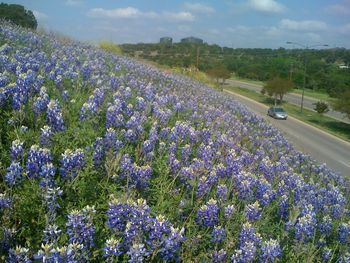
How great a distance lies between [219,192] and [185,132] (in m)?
1.80

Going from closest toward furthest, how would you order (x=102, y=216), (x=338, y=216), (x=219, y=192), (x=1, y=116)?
1. (x=102, y=216)
2. (x=219, y=192)
3. (x=1, y=116)
4. (x=338, y=216)

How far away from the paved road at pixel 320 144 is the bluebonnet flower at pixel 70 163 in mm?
20672

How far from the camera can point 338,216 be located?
5215 mm

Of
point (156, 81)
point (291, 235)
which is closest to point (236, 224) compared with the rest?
point (291, 235)

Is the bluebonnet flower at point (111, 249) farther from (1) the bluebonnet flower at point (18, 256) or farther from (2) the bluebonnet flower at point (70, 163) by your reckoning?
(2) the bluebonnet flower at point (70, 163)

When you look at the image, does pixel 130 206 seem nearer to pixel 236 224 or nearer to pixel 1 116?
pixel 236 224

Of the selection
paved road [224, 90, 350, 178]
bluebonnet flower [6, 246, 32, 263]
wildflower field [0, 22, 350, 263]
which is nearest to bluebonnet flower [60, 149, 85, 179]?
wildflower field [0, 22, 350, 263]

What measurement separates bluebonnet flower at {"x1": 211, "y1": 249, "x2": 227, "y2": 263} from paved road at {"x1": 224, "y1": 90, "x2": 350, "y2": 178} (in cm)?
2048

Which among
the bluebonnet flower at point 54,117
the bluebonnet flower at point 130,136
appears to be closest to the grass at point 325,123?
the bluebonnet flower at point 130,136

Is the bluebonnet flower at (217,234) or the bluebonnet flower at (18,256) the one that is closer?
the bluebonnet flower at (18,256)

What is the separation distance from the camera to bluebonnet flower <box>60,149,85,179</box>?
3.42 metres

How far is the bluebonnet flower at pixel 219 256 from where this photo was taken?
10.9ft

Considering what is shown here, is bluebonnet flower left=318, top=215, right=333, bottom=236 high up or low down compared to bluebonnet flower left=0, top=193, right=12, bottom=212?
down

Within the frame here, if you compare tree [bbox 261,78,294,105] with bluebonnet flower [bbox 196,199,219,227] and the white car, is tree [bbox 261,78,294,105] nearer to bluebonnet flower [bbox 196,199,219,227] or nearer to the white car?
the white car
